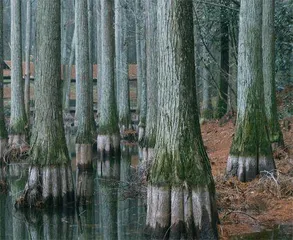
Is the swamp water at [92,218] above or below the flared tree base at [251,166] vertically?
below

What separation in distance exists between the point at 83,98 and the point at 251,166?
6092mm

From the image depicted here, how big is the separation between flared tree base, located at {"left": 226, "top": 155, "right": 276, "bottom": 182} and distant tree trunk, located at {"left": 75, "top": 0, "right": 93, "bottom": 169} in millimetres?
5311

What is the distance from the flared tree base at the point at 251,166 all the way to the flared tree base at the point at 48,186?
123 inches

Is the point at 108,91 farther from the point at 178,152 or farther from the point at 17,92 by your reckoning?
the point at 178,152

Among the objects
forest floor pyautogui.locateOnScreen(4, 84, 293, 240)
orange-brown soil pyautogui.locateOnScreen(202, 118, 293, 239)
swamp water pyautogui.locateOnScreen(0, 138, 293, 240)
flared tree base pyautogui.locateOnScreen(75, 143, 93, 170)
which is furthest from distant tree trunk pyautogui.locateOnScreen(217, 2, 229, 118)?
orange-brown soil pyautogui.locateOnScreen(202, 118, 293, 239)

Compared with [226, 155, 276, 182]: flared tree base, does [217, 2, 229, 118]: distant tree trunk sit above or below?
above

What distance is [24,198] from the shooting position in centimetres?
1118

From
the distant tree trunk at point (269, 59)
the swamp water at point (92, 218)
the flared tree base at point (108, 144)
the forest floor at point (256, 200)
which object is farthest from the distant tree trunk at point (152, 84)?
the flared tree base at point (108, 144)

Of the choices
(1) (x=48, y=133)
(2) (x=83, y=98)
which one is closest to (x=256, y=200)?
(1) (x=48, y=133)

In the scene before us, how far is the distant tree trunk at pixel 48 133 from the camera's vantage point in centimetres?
1098

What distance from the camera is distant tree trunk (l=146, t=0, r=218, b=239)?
8250mm

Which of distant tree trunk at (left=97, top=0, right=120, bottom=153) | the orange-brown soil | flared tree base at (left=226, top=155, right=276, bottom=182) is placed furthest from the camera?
distant tree trunk at (left=97, top=0, right=120, bottom=153)

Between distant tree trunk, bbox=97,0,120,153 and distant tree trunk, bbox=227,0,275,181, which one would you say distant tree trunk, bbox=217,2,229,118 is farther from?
distant tree trunk, bbox=227,0,275,181

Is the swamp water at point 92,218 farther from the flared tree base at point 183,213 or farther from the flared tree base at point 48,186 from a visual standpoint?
the flared tree base at point 183,213
